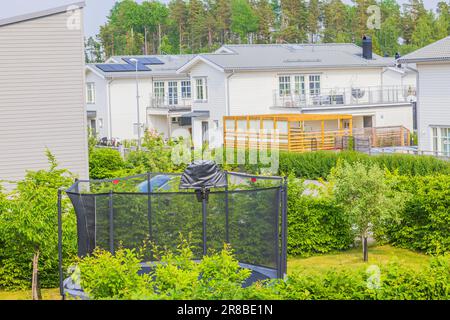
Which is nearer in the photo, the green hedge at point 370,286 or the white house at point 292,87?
the green hedge at point 370,286

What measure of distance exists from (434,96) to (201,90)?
17.1 m

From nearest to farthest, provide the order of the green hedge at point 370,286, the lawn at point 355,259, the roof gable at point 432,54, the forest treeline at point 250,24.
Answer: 1. the green hedge at point 370,286
2. the lawn at point 355,259
3. the roof gable at point 432,54
4. the forest treeline at point 250,24

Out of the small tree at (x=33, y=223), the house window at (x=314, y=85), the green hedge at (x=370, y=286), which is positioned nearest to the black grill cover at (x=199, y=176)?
the small tree at (x=33, y=223)

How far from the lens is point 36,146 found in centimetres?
2275

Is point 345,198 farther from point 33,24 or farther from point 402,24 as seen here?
point 402,24

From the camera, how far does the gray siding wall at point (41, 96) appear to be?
22594mm

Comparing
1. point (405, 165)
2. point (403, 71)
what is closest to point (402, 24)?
point (403, 71)

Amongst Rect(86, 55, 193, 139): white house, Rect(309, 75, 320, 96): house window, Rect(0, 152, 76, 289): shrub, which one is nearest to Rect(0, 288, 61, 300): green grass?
Rect(0, 152, 76, 289): shrub

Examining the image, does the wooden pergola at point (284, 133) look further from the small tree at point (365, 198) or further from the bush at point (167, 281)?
the bush at point (167, 281)

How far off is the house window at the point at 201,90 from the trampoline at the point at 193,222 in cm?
3082

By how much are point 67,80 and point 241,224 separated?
417 inches

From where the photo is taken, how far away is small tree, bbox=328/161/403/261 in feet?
59.6

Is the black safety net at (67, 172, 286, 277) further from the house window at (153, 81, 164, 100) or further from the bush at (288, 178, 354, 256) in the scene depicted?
the house window at (153, 81, 164, 100)

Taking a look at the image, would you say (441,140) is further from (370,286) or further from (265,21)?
(265,21)
